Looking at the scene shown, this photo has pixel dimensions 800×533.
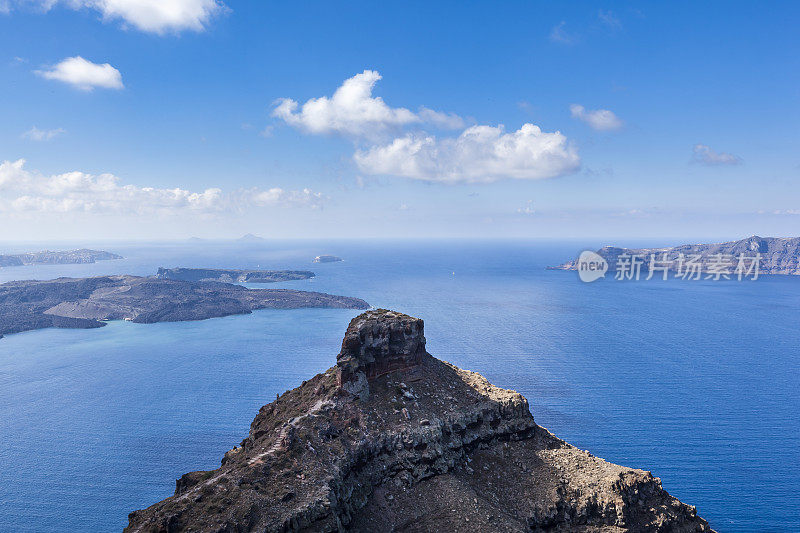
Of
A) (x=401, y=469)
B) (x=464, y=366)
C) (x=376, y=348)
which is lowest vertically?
(x=464, y=366)

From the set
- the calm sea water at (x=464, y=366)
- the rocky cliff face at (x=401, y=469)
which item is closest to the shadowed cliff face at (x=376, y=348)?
the rocky cliff face at (x=401, y=469)

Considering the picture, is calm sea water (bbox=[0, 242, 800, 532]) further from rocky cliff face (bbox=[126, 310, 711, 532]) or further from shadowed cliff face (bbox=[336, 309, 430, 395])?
shadowed cliff face (bbox=[336, 309, 430, 395])

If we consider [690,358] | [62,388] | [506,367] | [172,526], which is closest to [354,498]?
[172,526]

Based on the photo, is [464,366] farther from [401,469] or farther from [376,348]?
[401,469]

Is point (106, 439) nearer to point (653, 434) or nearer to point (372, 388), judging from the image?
point (372, 388)

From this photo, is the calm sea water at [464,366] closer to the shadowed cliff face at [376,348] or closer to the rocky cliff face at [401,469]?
the rocky cliff face at [401,469]

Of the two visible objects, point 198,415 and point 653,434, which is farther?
point 198,415

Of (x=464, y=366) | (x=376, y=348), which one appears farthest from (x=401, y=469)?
(x=464, y=366)

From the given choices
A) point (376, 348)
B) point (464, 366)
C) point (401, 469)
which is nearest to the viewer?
point (401, 469)
